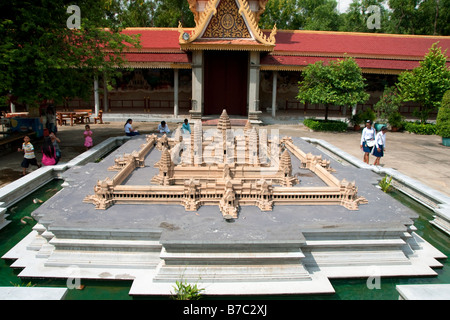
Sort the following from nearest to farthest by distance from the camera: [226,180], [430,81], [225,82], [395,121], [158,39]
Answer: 1. [226,180]
2. [430,81]
3. [395,121]
4. [225,82]
5. [158,39]

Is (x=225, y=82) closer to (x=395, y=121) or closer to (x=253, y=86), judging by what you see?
(x=253, y=86)

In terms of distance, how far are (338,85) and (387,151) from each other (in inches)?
244

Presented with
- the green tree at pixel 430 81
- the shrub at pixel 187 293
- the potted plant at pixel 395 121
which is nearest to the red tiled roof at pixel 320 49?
the green tree at pixel 430 81

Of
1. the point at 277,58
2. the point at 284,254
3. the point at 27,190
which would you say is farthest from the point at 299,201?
the point at 277,58

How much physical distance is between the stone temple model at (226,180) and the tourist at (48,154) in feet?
8.23

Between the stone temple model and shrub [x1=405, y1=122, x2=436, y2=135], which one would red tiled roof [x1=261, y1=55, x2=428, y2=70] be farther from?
the stone temple model

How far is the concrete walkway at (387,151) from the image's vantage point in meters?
12.3

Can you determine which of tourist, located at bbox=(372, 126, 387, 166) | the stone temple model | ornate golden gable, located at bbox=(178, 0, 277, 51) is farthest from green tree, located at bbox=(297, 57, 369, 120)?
the stone temple model

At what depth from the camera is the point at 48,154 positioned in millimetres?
11875

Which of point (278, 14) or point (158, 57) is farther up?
point (278, 14)

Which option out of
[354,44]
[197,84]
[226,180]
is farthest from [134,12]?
[226,180]

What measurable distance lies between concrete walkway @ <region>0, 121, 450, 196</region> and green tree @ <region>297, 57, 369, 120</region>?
2138mm

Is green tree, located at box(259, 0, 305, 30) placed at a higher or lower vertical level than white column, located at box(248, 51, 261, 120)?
higher

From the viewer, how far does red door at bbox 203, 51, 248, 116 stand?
83.5ft
